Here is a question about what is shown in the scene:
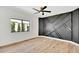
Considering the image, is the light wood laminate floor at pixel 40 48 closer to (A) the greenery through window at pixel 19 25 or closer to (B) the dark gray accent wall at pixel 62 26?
(B) the dark gray accent wall at pixel 62 26

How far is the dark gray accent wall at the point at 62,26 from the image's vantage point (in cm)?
570

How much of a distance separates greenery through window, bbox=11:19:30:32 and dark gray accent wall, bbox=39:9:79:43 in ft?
7.32

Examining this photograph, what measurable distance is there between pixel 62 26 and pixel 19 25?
3.23 meters

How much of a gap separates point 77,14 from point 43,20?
494cm

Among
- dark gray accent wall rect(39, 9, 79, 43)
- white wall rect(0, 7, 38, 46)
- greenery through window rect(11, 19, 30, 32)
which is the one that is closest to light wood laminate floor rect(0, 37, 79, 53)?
white wall rect(0, 7, 38, 46)

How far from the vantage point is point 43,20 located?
10.0 meters

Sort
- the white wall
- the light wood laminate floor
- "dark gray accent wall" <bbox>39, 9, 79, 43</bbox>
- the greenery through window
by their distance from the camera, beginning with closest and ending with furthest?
the light wood laminate floor → the white wall → "dark gray accent wall" <bbox>39, 9, 79, 43</bbox> → the greenery through window

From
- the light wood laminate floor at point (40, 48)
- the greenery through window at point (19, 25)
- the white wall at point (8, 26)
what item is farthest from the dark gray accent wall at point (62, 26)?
the white wall at point (8, 26)

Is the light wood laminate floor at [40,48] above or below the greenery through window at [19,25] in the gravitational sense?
below

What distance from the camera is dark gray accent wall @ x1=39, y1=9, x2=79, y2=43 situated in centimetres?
570

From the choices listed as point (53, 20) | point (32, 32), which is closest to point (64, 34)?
point (53, 20)

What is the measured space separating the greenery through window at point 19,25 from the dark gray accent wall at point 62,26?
2231 mm

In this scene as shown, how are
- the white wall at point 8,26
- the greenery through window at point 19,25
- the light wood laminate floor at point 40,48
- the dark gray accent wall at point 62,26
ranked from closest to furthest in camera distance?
the light wood laminate floor at point 40,48, the white wall at point 8,26, the dark gray accent wall at point 62,26, the greenery through window at point 19,25

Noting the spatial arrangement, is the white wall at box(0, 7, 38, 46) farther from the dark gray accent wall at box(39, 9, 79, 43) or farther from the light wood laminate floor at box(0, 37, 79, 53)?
the dark gray accent wall at box(39, 9, 79, 43)
